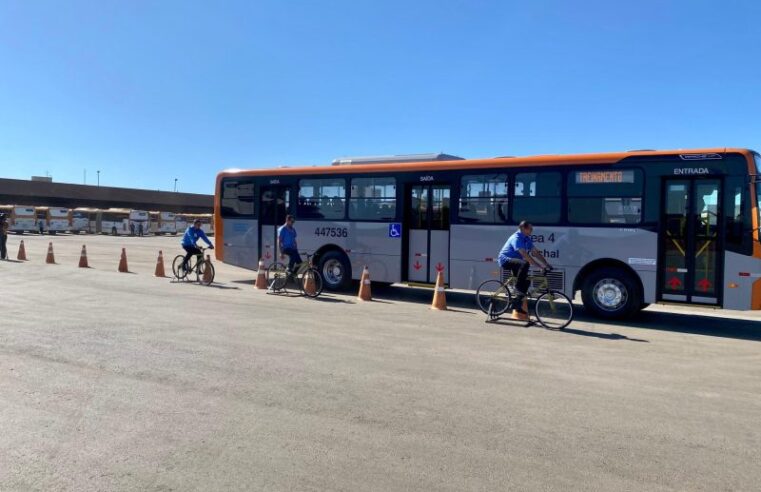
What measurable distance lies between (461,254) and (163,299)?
655 centimetres

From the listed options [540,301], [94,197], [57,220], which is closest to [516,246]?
[540,301]

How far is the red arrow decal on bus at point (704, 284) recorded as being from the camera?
10750mm

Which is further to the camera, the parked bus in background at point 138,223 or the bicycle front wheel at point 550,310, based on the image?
the parked bus in background at point 138,223

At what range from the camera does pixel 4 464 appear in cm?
414

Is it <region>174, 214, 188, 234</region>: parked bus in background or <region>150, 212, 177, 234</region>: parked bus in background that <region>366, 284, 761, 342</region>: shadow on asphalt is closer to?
<region>150, 212, 177, 234</region>: parked bus in background

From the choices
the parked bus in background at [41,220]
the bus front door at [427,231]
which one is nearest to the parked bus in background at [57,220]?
the parked bus in background at [41,220]

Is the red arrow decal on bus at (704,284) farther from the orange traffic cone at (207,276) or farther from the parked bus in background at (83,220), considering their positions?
the parked bus in background at (83,220)

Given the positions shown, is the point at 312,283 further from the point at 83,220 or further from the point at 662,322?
the point at 83,220

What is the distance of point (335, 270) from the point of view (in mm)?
15672

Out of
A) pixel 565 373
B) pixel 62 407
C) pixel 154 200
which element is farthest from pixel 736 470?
pixel 154 200

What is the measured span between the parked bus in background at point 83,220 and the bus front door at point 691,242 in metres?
59.5

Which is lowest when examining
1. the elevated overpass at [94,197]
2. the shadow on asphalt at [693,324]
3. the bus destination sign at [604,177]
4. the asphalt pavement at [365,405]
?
the shadow on asphalt at [693,324]

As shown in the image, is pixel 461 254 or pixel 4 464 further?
pixel 461 254

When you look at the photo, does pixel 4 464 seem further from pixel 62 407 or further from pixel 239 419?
pixel 239 419
